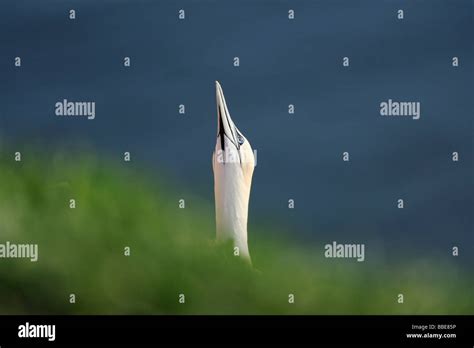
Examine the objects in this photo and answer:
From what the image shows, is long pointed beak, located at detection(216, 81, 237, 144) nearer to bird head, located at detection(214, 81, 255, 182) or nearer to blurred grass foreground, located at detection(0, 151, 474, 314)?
bird head, located at detection(214, 81, 255, 182)

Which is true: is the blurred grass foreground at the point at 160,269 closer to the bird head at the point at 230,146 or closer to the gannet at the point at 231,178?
the gannet at the point at 231,178

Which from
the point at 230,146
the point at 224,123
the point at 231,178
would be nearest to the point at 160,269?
the point at 231,178

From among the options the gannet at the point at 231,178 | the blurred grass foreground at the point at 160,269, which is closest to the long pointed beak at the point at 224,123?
the gannet at the point at 231,178

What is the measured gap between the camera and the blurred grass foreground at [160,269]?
450 cm

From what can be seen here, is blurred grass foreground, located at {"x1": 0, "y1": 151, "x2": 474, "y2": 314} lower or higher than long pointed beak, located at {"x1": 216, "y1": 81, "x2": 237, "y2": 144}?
lower

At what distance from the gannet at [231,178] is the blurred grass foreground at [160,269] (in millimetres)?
69

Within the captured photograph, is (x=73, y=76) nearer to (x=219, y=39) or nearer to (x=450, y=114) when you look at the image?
(x=219, y=39)

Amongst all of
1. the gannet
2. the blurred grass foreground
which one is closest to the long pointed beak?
the gannet

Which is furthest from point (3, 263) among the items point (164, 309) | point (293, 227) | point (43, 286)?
point (293, 227)

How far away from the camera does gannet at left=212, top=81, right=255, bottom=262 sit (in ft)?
14.7

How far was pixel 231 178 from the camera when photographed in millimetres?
4488

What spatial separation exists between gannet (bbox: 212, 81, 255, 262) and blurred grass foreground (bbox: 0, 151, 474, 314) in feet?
0.23

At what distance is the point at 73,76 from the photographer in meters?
4.54
